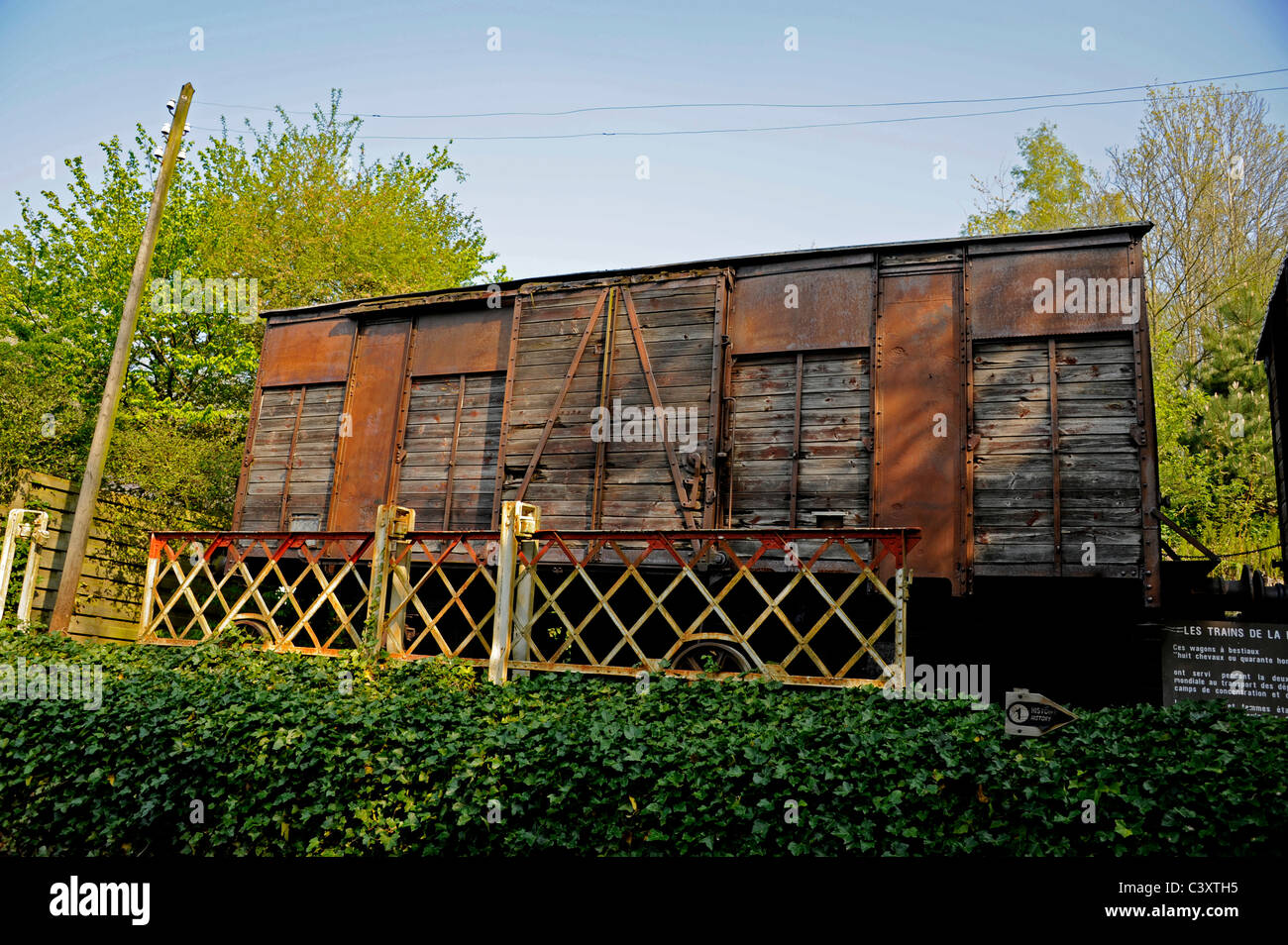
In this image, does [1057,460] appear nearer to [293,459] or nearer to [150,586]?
[293,459]

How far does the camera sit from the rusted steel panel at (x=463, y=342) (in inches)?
445

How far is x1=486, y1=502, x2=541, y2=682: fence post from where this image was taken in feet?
24.6

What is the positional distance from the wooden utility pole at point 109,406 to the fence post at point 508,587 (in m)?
6.75

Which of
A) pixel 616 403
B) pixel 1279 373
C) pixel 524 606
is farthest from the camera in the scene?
pixel 1279 373

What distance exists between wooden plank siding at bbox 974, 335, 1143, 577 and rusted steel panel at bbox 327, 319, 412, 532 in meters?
7.49

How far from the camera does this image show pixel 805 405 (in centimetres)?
941

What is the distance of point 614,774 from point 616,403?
20.1ft

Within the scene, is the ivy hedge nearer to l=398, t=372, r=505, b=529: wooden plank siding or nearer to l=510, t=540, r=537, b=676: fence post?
l=510, t=540, r=537, b=676: fence post

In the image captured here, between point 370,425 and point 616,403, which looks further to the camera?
point 370,425

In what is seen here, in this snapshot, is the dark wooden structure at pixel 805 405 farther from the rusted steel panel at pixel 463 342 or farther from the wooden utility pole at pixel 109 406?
the wooden utility pole at pixel 109 406

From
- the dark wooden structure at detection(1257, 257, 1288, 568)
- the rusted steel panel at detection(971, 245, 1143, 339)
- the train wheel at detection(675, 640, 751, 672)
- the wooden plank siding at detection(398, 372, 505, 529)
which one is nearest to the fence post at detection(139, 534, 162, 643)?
the wooden plank siding at detection(398, 372, 505, 529)

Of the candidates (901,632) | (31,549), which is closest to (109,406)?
(31,549)

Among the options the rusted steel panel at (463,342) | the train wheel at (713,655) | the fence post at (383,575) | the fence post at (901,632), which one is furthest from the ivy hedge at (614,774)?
the rusted steel panel at (463,342)
